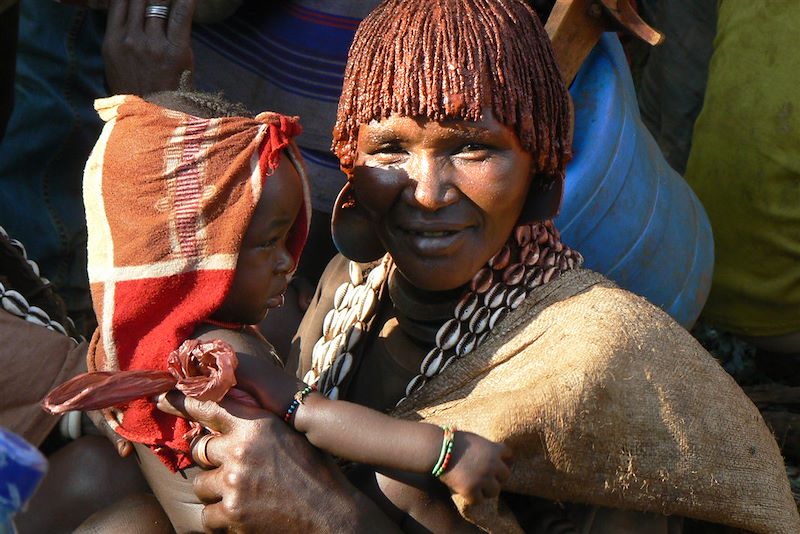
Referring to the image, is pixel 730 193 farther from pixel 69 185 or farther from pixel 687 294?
pixel 69 185

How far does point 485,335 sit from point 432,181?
393 mm

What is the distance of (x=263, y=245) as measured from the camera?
2309 mm

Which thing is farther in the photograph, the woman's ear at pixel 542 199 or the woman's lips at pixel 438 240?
the woman's ear at pixel 542 199

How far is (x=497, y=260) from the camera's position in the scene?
2.59 meters

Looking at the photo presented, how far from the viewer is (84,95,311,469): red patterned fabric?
2.24m

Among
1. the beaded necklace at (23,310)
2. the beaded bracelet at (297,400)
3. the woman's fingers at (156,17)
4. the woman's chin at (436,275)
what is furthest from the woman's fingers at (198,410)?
the woman's fingers at (156,17)

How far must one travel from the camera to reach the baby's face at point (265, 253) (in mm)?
2287

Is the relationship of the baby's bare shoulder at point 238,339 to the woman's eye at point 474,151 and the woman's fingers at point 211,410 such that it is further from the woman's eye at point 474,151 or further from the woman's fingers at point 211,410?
the woman's eye at point 474,151

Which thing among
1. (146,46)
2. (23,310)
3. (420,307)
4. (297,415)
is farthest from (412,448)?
(146,46)

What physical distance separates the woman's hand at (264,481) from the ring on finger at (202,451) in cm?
1

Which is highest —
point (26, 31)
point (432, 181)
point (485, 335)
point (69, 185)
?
point (432, 181)

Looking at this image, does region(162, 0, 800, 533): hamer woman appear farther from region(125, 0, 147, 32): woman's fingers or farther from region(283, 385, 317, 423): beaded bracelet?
region(125, 0, 147, 32): woman's fingers

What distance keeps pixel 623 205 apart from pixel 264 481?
1453mm

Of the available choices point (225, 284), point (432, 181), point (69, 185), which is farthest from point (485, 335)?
point (69, 185)
